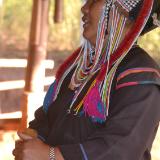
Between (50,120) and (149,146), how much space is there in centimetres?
63

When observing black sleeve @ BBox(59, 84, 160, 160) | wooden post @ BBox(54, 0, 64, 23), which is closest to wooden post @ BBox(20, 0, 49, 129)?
wooden post @ BBox(54, 0, 64, 23)

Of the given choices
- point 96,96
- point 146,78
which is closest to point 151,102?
point 146,78

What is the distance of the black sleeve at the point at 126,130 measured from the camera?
2.48 metres

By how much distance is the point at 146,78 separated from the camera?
2.57m

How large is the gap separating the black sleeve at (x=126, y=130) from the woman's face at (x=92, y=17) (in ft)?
1.30

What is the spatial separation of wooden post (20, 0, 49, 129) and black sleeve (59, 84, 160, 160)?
450 cm

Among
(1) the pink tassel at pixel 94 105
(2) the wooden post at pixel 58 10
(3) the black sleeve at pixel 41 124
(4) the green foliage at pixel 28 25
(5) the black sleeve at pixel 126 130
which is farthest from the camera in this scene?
(4) the green foliage at pixel 28 25

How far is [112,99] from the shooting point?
2604 millimetres

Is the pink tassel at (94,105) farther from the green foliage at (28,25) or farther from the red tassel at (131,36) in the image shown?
the green foliage at (28,25)

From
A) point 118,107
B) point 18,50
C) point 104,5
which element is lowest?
point 18,50

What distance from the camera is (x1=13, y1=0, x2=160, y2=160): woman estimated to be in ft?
8.20

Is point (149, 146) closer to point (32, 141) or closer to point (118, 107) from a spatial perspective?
point (118, 107)

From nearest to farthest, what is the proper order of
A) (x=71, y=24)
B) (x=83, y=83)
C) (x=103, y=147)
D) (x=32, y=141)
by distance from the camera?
1. (x=103, y=147)
2. (x=32, y=141)
3. (x=83, y=83)
4. (x=71, y=24)

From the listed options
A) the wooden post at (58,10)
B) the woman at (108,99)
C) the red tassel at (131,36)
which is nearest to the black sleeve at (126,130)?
the woman at (108,99)
